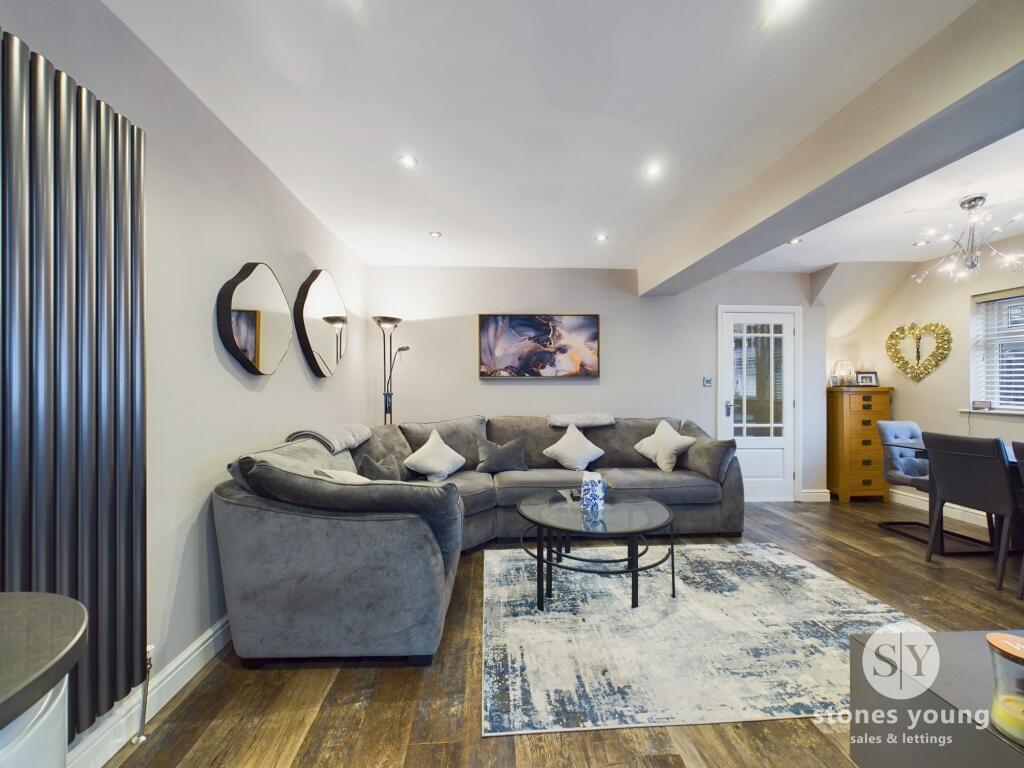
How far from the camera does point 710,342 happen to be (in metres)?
4.60

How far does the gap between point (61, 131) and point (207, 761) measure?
1930mm

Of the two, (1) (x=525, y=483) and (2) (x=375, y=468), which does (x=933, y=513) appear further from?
(2) (x=375, y=468)

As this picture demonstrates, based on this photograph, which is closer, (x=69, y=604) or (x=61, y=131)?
(x=69, y=604)

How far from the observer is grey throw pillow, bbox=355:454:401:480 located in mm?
2973

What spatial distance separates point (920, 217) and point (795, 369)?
180cm

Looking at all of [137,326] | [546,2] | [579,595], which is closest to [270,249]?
[137,326]

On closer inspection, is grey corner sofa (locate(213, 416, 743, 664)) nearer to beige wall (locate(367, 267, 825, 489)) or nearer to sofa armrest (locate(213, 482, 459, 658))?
sofa armrest (locate(213, 482, 459, 658))

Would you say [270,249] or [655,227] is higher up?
[655,227]

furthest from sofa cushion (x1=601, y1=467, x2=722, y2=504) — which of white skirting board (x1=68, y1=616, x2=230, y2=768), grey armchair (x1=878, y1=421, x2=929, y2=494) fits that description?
white skirting board (x1=68, y1=616, x2=230, y2=768)

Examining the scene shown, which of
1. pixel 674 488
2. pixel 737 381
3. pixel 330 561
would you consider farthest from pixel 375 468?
pixel 737 381

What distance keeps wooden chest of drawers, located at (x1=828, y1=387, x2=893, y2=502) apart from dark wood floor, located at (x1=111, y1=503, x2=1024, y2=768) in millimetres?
2489

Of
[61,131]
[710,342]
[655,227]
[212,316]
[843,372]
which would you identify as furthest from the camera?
[843,372]

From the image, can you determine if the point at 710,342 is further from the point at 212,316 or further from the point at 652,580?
the point at 212,316

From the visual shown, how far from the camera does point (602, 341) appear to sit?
4.52 meters
